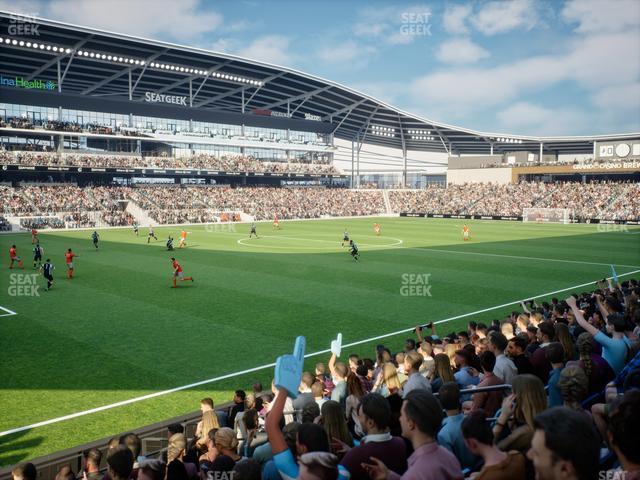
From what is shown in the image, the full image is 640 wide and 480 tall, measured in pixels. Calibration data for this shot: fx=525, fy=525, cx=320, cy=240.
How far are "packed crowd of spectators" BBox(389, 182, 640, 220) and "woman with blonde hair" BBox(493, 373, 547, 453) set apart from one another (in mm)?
72712

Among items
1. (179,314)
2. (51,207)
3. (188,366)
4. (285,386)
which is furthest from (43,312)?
(51,207)

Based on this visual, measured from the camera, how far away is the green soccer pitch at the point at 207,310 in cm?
1198

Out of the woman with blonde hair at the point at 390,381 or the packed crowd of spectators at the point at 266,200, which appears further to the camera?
the packed crowd of spectators at the point at 266,200

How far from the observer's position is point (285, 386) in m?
3.71

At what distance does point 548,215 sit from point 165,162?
57.2 meters

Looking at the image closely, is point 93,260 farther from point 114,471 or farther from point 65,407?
point 114,471

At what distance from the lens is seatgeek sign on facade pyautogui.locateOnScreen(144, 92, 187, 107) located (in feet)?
272

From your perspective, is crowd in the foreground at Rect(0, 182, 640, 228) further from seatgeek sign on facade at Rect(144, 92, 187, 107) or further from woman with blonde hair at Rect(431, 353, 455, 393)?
woman with blonde hair at Rect(431, 353, 455, 393)

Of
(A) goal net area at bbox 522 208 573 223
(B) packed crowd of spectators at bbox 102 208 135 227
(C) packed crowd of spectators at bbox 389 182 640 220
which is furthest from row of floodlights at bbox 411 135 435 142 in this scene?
(B) packed crowd of spectators at bbox 102 208 135 227

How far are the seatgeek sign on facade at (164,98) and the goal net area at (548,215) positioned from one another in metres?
56.1

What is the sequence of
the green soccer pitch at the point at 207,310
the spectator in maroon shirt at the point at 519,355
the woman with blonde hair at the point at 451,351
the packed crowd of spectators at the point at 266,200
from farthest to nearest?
1. the packed crowd of spectators at the point at 266,200
2. the green soccer pitch at the point at 207,310
3. the woman with blonde hair at the point at 451,351
4. the spectator in maroon shirt at the point at 519,355

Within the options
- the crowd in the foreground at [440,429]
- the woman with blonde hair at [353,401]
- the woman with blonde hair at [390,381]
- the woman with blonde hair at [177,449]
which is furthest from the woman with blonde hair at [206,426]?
the woman with blonde hair at [390,381]

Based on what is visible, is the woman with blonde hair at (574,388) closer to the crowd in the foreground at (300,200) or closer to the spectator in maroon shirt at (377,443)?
the spectator in maroon shirt at (377,443)

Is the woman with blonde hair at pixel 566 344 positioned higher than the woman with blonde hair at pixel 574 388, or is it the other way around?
the woman with blonde hair at pixel 574 388
